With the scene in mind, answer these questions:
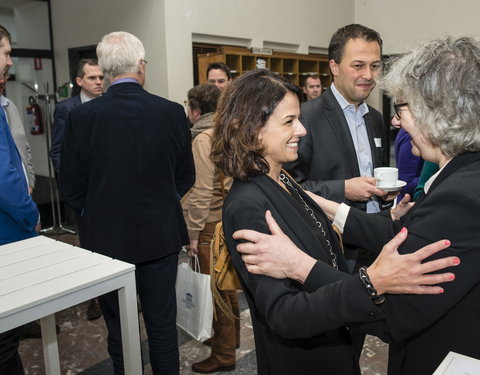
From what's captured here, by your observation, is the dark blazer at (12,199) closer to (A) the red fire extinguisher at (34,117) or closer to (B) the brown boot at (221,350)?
(B) the brown boot at (221,350)

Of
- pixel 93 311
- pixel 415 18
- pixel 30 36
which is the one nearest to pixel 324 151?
pixel 93 311

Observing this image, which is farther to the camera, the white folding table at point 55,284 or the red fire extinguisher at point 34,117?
the red fire extinguisher at point 34,117

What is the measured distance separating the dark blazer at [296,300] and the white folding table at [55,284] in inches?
19.5

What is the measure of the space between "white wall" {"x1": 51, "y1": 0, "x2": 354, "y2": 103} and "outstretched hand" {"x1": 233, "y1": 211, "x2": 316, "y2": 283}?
14.5ft

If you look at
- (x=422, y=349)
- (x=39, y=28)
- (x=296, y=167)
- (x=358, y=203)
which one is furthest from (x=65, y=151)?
(x=39, y=28)

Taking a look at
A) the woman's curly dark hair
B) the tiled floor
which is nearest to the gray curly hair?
the woman's curly dark hair

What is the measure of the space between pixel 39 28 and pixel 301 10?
397 cm

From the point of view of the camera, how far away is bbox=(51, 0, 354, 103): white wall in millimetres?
5207

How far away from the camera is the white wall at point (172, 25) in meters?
5.21

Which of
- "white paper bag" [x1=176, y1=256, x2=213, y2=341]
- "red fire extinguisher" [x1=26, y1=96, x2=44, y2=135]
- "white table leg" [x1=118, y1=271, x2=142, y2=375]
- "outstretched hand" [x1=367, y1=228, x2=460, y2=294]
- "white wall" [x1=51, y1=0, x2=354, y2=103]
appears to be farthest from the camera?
"red fire extinguisher" [x1=26, y1=96, x2=44, y2=135]

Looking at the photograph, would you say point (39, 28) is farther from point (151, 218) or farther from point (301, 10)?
point (151, 218)

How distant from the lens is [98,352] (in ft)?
9.10

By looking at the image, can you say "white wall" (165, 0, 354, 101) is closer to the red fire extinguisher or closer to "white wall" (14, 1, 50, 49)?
the red fire extinguisher

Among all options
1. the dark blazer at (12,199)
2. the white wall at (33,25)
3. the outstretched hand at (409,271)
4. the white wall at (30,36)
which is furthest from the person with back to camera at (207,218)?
the white wall at (33,25)
